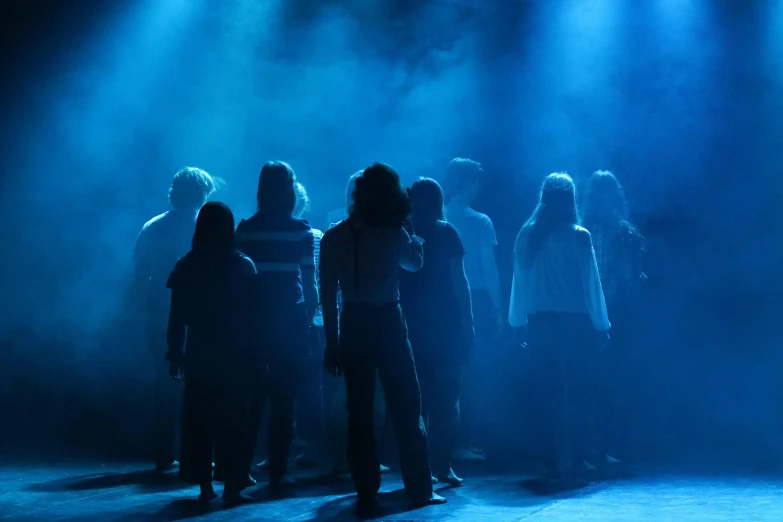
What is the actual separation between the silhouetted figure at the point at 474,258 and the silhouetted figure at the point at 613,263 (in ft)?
2.53

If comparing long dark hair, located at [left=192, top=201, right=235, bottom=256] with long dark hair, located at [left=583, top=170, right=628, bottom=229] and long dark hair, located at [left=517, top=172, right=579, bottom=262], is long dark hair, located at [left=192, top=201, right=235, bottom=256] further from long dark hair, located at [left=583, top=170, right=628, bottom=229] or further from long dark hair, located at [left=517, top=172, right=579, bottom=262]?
long dark hair, located at [left=583, top=170, right=628, bottom=229]

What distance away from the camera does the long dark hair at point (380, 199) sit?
438 cm

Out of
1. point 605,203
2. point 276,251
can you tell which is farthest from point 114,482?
point 605,203

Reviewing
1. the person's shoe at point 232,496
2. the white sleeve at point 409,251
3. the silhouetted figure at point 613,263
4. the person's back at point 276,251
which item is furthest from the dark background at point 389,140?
the white sleeve at point 409,251

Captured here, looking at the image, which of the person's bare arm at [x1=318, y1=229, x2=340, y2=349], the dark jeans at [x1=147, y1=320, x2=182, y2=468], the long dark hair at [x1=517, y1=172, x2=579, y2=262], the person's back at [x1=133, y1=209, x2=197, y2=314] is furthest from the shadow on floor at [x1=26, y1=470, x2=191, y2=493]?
the long dark hair at [x1=517, y1=172, x2=579, y2=262]

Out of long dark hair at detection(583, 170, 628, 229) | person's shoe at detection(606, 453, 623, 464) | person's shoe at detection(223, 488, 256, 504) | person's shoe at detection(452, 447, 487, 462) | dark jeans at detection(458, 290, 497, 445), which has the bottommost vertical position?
person's shoe at detection(223, 488, 256, 504)

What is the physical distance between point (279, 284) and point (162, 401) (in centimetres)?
148

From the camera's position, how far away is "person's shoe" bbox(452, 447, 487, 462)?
626 cm

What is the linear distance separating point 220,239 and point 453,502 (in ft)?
6.43

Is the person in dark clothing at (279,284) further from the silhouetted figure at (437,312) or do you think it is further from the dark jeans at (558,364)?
the dark jeans at (558,364)

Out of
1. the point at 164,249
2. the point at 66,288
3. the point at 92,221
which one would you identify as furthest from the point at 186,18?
the point at 164,249

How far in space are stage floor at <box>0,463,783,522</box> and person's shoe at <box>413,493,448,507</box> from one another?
0.18ft

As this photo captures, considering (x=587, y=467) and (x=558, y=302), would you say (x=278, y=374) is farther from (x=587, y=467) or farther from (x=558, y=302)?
(x=587, y=467)

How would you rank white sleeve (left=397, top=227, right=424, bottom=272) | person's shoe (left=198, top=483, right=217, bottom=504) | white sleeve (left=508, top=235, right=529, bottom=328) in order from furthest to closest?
white sleeve (left=508, top=235, right=529, bottom=328) → person's shoe (left=198, top=483, right=217, bottom=504) → white sleeve (left=397, top=227, right=424, bottom=272)
